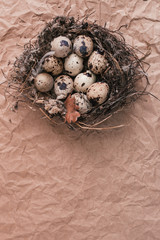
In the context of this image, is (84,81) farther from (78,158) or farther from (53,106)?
(78,158)

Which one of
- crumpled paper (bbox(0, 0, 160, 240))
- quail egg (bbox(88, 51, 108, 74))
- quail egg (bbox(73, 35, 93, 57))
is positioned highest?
quail egg (bbox(73, 35, 93, 57))

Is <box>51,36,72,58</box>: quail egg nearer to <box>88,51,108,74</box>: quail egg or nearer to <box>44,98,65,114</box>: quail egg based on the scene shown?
<box>88,51,108,74</box>: quail egg

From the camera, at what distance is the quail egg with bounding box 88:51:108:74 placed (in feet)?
4.26

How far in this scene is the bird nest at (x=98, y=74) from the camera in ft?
4.22

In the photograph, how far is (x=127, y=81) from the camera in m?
1.28

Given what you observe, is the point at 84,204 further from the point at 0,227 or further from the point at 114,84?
the point at 114,84

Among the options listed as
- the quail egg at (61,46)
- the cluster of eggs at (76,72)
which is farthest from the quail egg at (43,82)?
the quail egg at (61,46)

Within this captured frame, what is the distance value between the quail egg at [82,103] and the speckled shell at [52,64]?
146 millimetres

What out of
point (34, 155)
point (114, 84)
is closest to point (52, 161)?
point (34, 155)

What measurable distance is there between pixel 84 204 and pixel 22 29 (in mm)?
967

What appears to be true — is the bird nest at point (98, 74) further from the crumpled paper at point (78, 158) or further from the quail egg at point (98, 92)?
the crumpled paper at point (78, 158)

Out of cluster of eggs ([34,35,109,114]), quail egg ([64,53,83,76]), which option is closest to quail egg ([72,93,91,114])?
cluster of eggs ([34,35,109,114])

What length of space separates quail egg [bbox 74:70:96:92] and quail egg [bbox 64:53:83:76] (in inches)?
1.2

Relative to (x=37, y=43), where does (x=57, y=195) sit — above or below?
below
